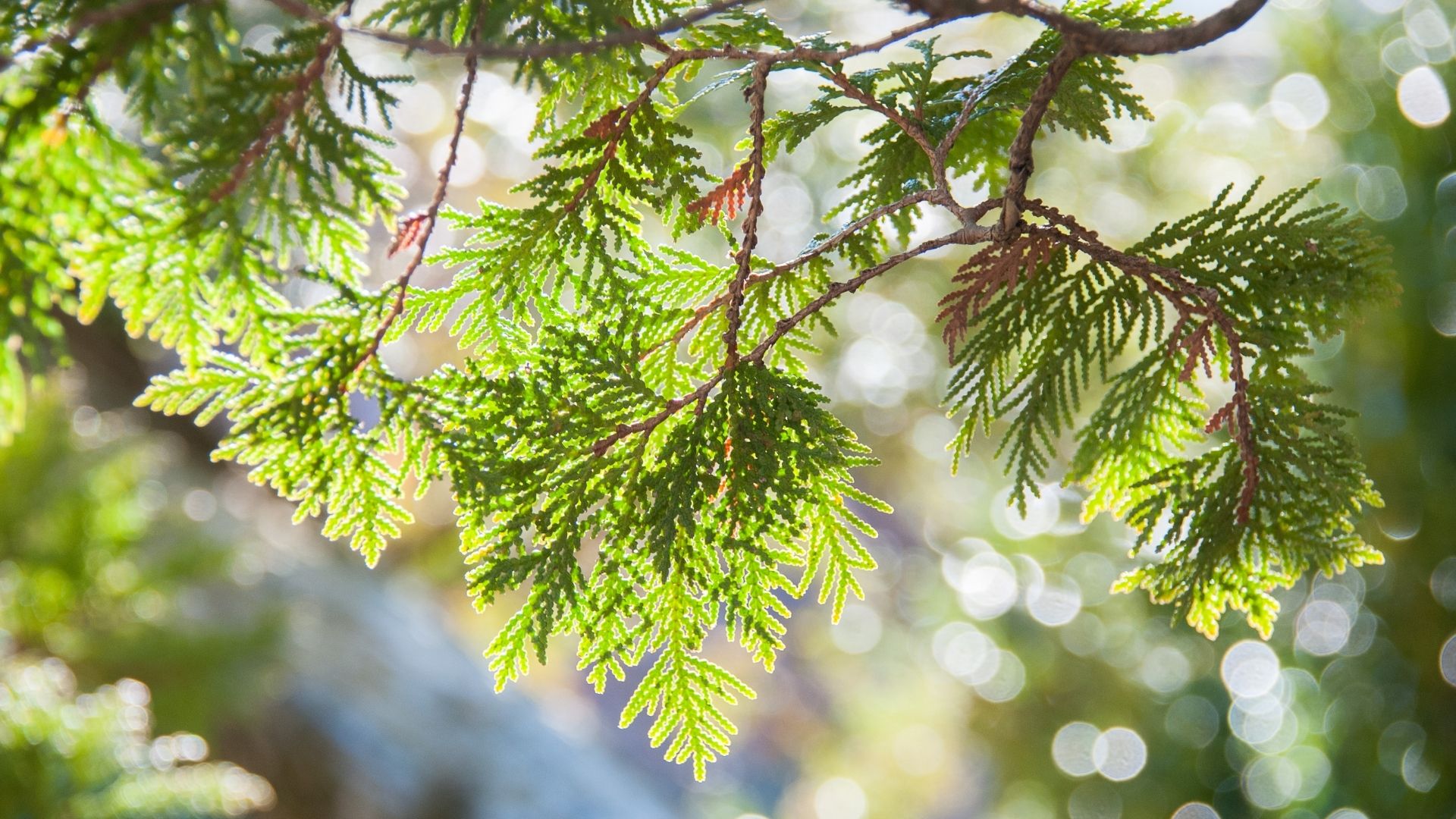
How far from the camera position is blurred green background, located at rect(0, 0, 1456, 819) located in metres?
1.94

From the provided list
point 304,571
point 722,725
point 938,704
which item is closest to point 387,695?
point 304,571

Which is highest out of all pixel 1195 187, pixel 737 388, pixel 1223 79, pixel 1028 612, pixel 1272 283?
pixel 1223 79

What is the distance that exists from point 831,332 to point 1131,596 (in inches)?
93.5

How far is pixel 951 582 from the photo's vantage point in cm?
316

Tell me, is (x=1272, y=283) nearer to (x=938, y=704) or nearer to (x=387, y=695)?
(x=387, y=695)

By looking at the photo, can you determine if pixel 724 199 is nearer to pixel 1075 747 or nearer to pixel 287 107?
pixel 287 107

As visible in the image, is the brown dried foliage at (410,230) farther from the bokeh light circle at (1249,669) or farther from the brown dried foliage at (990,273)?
the bokeh light circle at (1249,669)

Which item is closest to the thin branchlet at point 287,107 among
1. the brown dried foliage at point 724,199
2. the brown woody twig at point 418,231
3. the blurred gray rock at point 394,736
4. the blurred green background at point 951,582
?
the brown woody twig at point 418,231

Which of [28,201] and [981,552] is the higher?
[981,552]

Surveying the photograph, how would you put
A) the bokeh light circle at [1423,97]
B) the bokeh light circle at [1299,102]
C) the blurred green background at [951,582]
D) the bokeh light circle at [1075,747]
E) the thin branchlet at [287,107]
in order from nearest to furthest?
the thin branchlet at [287,107]
the blurred green background at [951,582]
the bokeh light circle at [1423,97]
the bokeh light circle at [1299,102]
the bokeh light circle at [1075,747]

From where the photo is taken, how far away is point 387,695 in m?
3.13

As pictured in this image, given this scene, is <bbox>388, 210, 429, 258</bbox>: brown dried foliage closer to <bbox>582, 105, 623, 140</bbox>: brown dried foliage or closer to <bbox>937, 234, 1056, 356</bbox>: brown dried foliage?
<bbox>582, 105, 623, 140</bbox>: brown dried foliage

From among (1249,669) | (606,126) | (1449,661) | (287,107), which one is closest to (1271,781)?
(1249,669)

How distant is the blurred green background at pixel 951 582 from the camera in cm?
194
